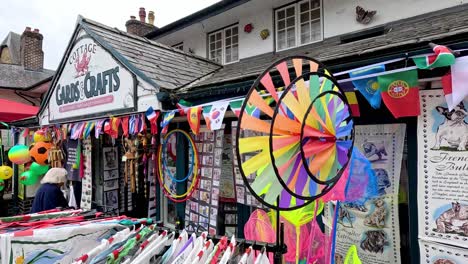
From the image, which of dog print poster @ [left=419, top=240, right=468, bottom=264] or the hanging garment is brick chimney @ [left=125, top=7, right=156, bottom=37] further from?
dog print poster @ [left=419, top=240, right=468, bottom=264]

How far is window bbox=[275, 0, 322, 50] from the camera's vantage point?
6.36 meters

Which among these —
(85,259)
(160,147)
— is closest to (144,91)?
(160,147)

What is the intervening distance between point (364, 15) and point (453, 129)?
12.6 ft

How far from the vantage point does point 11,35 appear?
25609 millimetres

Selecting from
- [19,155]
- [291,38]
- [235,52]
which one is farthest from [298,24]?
[19,155]

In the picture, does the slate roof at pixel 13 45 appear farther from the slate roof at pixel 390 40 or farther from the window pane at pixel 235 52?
the slate roof at pixel 390 40

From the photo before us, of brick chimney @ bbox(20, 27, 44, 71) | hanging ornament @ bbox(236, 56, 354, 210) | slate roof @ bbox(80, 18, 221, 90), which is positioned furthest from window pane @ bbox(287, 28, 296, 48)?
brick chimney @ bbox(20, 27, 44, 71)

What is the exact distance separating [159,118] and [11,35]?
28610mm

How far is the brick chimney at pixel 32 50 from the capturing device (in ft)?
54.6

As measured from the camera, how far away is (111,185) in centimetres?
696

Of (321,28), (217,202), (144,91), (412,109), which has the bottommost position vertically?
(217,202)

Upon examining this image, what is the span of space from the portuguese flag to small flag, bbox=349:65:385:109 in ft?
0.19

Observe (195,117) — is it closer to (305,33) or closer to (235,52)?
(305,33)

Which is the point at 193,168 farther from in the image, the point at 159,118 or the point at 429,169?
the point at 429,169
